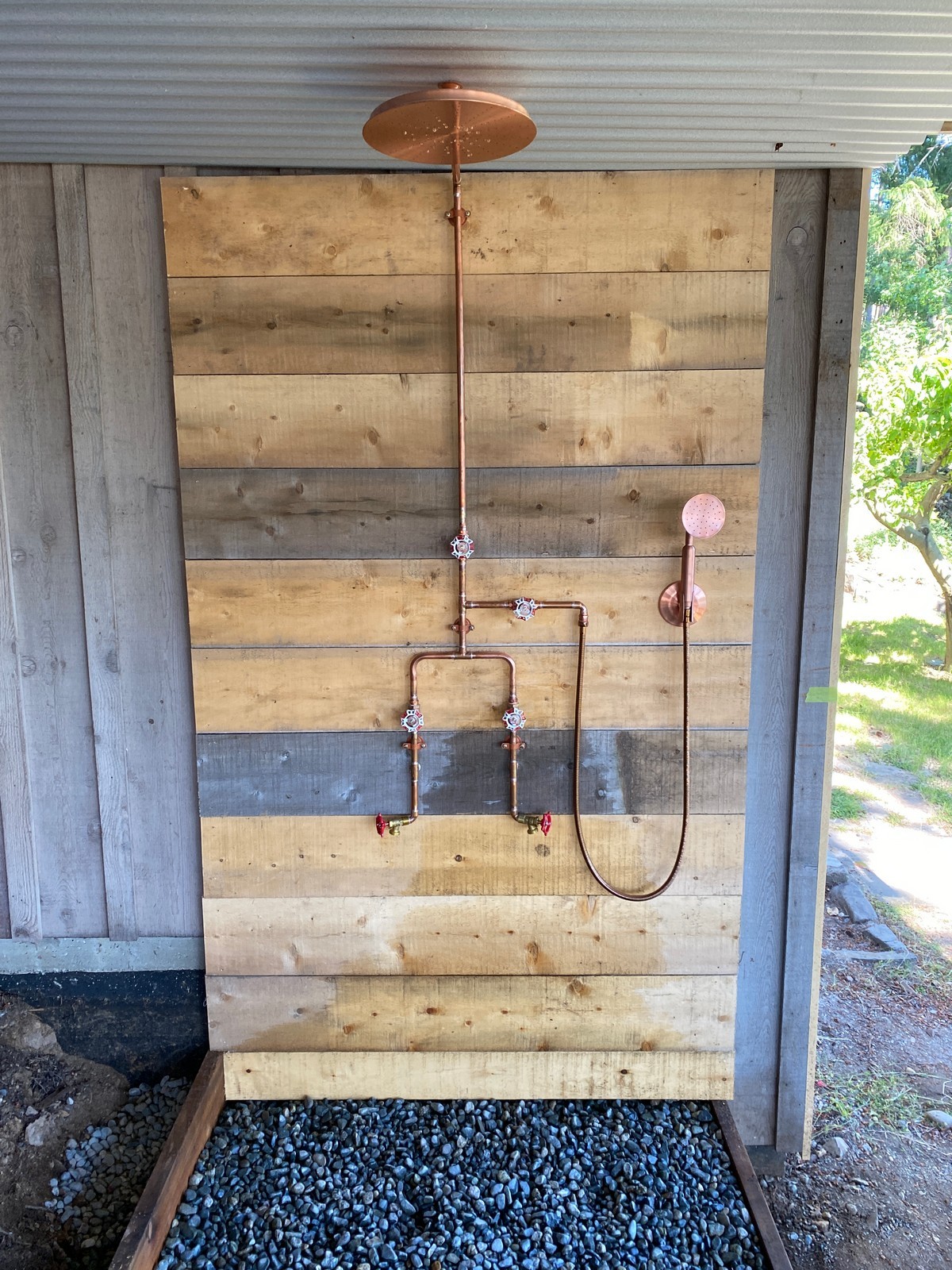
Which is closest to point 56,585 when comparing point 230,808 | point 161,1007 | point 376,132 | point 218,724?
point 218,724

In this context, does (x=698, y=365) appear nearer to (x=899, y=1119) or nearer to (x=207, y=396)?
(x=207, y=396)

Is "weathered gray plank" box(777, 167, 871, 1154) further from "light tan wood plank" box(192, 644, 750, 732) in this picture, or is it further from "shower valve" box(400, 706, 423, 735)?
"shower valve" box(400, 706, 423, 735)

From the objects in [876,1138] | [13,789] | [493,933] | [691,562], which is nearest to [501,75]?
[691,562]

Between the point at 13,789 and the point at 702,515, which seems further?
the point at 13,789

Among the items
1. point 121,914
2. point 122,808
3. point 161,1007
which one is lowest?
point 161,1007

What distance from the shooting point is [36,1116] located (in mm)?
2035

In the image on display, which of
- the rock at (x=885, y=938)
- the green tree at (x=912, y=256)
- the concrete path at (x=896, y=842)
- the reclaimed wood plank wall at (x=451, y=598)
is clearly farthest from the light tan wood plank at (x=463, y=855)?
the green tree at (x=912, y=256)

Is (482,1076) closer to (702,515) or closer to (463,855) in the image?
(463,855)

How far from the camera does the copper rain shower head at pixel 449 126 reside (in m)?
1.34

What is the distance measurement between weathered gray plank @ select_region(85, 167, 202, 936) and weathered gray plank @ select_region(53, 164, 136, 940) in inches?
0.6

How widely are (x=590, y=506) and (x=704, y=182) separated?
2.39 feet

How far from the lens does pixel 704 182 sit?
71.1 inches

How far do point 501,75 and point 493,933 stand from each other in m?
1.78

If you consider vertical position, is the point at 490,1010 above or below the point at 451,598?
below
